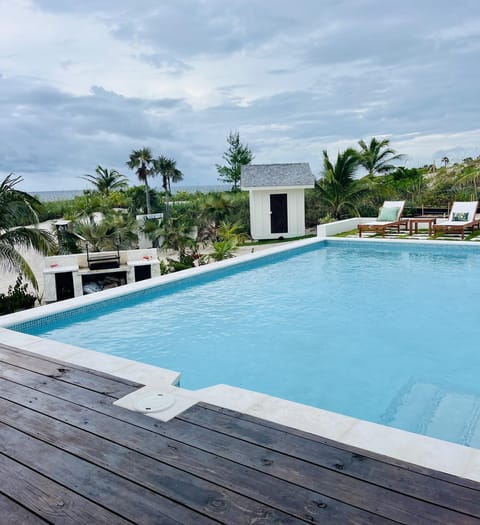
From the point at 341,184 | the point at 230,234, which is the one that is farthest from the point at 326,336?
the point at 341,184

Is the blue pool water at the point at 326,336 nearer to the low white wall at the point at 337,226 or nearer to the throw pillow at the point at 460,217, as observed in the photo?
the throw pillow at the point at 460,217

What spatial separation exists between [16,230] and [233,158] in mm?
27901

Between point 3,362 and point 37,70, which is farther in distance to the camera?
point 37,70

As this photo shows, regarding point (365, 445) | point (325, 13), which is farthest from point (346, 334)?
point (325, 13)

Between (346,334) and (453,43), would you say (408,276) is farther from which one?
(453,43)

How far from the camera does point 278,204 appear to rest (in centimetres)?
1920

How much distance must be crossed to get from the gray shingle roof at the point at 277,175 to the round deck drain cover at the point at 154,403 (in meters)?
15.9

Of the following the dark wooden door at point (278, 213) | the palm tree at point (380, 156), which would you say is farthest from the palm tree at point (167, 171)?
the palm tree at point (380, 156)

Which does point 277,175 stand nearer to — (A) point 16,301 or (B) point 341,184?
(B) point 341,184

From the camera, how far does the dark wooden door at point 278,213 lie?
19.2m

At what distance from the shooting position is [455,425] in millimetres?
4133

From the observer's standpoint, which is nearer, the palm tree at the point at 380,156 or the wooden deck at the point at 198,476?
the wooden deck at the point at 198,476

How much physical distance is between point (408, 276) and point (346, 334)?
4219 mm

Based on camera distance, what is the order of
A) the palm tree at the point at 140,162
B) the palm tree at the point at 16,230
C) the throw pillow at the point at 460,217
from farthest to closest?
1. the palm tree at the point at 140,162
2. the throw pillow at the point at 460,217
3. the palm tree at the point at 16,230
